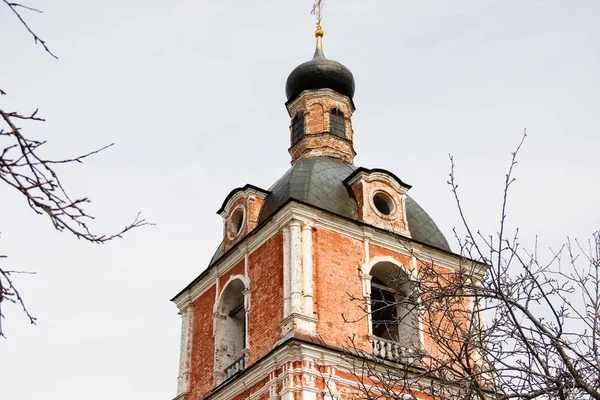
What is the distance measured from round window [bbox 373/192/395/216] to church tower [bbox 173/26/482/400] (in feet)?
0.08

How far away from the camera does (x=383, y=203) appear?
1784 centimetres

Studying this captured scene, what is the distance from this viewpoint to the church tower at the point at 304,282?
48.1 ft

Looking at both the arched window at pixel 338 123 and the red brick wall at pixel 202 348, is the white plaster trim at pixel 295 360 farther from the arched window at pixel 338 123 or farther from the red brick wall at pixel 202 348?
the arched window at pixel 338 123

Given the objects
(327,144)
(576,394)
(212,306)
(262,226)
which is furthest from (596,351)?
(327,144)

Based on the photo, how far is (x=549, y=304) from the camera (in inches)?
283

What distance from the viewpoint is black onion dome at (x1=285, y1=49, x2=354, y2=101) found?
832 inches

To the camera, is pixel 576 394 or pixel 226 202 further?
pixel 226 202

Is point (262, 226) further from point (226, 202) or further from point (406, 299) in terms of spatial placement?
point (406, 299)

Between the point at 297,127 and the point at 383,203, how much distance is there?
145 inches

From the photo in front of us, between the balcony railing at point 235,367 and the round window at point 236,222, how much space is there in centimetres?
267

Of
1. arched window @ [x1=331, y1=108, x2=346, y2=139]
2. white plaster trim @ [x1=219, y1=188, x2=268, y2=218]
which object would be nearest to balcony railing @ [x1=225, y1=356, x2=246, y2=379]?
white plaster trim @ [x1=219, y1=188, x2=268, y2=218]

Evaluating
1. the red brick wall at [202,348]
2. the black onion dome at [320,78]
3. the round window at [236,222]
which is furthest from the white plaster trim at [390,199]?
the black onion dome at [320,78]

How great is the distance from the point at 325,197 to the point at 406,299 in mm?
9260

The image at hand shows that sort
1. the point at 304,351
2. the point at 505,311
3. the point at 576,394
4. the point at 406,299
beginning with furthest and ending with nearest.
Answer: the point at 304,351, the point at 406,299, the point at 505,311, the point at 576,394
